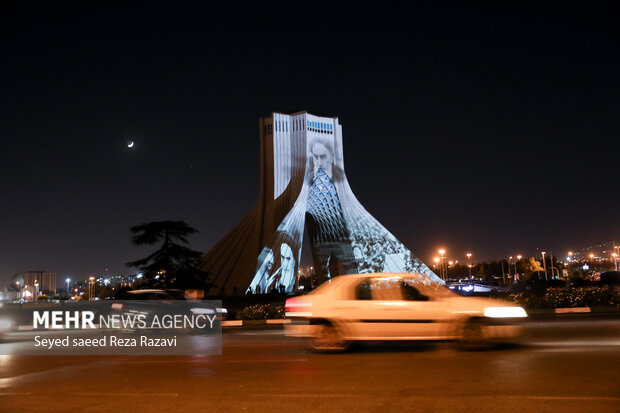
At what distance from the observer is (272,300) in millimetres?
32594

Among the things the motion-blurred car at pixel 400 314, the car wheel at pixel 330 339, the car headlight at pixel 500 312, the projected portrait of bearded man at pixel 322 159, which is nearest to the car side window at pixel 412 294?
the motion-blurred car at pixel 400 314

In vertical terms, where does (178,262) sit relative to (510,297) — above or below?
above

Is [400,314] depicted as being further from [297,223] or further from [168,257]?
[297,223]

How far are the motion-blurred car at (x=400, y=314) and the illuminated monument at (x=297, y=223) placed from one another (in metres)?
27.2

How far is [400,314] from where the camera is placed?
27.0 ft

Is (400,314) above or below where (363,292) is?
below

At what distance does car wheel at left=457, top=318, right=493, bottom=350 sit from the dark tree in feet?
77.1

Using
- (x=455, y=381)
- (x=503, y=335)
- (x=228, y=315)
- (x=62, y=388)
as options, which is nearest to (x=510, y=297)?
(x=228, y=315)

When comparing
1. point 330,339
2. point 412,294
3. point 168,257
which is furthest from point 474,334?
point 168,257

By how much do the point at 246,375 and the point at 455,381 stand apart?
2546 mm

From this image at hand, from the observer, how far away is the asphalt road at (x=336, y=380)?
5.15 meters

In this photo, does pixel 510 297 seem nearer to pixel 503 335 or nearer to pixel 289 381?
pixel 503 335

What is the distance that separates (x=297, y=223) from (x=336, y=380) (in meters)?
32.9

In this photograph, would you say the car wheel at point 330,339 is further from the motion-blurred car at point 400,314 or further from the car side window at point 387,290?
the car side window at point 387,290
